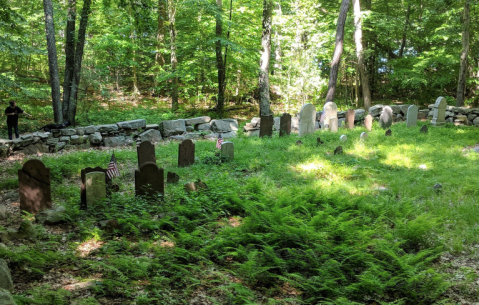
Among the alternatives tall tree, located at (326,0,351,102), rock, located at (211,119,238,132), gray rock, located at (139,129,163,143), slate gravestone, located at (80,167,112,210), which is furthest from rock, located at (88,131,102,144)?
tall tree, located at (326,0,351,102)

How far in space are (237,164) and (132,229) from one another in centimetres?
464

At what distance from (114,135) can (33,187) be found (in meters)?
8.11

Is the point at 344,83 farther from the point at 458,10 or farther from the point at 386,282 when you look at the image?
the point at 386,282

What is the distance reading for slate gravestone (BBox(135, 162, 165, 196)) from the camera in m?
6.00

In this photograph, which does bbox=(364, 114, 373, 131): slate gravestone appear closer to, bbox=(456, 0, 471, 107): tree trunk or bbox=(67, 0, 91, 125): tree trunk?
bbox=(456, 0, 471, 107): tree trunk

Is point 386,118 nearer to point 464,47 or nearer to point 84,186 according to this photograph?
point 464,47

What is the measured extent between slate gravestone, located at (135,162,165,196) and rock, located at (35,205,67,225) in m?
1.34

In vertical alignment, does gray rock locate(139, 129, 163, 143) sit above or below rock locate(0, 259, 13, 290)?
above

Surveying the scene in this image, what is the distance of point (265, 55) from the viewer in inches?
631

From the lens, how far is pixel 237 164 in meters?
8.99

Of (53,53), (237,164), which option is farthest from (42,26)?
(237,164)

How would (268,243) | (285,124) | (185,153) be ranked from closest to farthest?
1. (268,243)
2. (185,153)
3. (285,124)

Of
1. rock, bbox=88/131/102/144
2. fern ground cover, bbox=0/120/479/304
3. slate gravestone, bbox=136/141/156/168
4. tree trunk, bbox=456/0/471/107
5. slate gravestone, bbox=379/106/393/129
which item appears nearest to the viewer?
fern ground cover, bbox=0/120/479/304

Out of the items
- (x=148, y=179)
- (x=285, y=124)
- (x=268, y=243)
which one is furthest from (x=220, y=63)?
(x=268, y=243)
